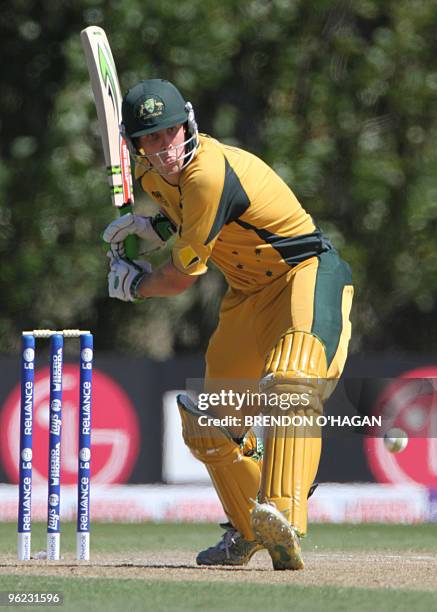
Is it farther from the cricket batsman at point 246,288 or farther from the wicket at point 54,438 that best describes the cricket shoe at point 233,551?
the wicket at point 54,438

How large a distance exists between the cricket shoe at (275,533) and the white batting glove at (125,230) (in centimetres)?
120

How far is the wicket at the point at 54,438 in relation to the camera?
5664 mm

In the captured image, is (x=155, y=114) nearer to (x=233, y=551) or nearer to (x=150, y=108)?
(x=150, y=108)

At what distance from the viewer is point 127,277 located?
543 centimetres

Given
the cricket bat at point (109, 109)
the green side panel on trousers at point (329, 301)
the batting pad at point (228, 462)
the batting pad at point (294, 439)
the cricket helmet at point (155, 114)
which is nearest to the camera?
the batting pad at point (294, 439)

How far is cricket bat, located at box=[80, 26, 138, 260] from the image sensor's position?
5.94 m

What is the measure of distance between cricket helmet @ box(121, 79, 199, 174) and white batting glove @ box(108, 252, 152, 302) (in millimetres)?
444

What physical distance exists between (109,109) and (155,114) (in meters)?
0.88

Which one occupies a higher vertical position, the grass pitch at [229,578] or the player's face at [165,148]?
the player's face at [165,148]

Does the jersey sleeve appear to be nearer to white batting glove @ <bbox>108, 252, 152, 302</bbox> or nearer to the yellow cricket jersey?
the yellow cricket jersey

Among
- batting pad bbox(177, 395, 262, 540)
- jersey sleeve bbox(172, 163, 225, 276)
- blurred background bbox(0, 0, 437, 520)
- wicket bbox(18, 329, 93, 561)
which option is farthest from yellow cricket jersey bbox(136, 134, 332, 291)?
blurred background bbox(0, 0, 437, 520)

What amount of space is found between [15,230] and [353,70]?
3.25 meters

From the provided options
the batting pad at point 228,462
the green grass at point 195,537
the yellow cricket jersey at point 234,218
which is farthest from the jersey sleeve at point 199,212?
the green grass at point 195,537

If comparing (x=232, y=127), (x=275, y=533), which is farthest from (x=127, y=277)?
(x=232, y=127)
